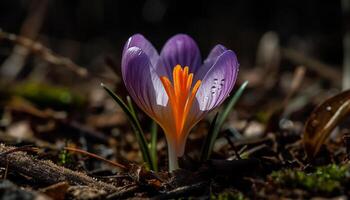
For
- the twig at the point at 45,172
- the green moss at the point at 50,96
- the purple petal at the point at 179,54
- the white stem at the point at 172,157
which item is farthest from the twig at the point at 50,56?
the twig at the point at 45,172

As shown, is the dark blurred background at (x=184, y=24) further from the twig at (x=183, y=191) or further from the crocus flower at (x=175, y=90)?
the twig at (x=183, y=191)

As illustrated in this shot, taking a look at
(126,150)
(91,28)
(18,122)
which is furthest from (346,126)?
(91,28)

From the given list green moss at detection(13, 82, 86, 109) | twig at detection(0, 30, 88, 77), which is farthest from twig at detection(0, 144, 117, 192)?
green moss at detection(13, 82, 86, 109)

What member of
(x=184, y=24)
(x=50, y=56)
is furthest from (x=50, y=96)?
(x=184, y=24)

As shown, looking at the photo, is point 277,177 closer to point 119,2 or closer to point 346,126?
point 346,126

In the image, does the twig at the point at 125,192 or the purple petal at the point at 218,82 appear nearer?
the twig at the point at 125,192
